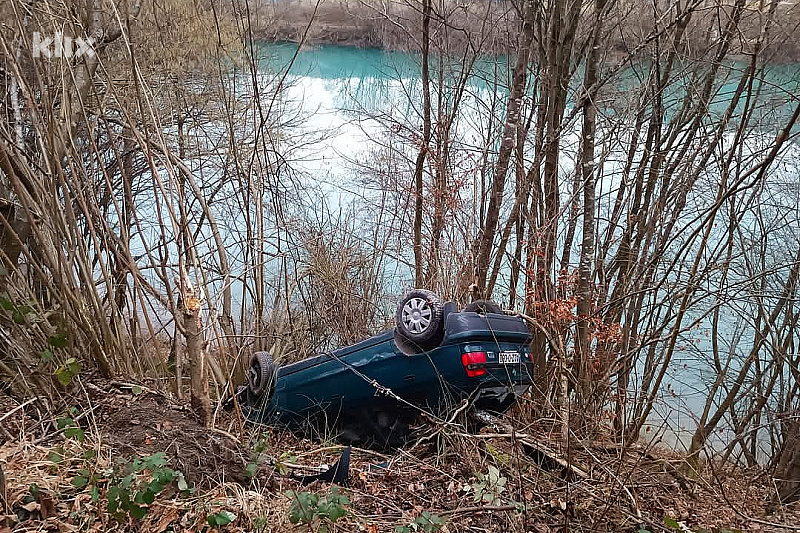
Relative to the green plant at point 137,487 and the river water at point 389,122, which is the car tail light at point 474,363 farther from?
the green plant at point 137,487

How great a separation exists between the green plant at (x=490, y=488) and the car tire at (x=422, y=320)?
810mm

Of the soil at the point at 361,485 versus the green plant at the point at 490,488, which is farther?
the green plant at the point at 490,488

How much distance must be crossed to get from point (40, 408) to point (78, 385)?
9.9 inches

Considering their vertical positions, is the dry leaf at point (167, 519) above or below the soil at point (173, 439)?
below

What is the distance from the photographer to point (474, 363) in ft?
12.6

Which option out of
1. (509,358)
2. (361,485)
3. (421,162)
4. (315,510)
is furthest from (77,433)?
(421,162)

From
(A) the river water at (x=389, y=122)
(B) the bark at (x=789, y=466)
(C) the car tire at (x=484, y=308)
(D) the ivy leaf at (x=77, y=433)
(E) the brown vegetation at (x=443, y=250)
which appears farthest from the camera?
(A) the river water at (x=389, y=122)

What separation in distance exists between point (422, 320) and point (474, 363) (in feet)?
1.25

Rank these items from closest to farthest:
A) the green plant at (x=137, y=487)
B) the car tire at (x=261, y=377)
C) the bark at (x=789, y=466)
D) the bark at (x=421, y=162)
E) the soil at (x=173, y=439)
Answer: the green plant at (x=137, y=487) → the soil at (x=173, y=439) → the car tire at (x=261, y=377) → the bark at (x=789, y=466) → the bark at (x=421, y=162)

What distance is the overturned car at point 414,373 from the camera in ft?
12.8

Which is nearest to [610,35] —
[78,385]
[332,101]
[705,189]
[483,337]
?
[705,189]

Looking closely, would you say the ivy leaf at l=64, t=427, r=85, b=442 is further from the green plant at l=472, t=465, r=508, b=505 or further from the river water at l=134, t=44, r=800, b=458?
the river water at l=134, t=44, r=800, b=458

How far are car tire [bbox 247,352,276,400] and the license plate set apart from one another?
72.5 inches

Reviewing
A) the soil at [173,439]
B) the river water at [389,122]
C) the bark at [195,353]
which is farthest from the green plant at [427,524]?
the river water at [389,122]
